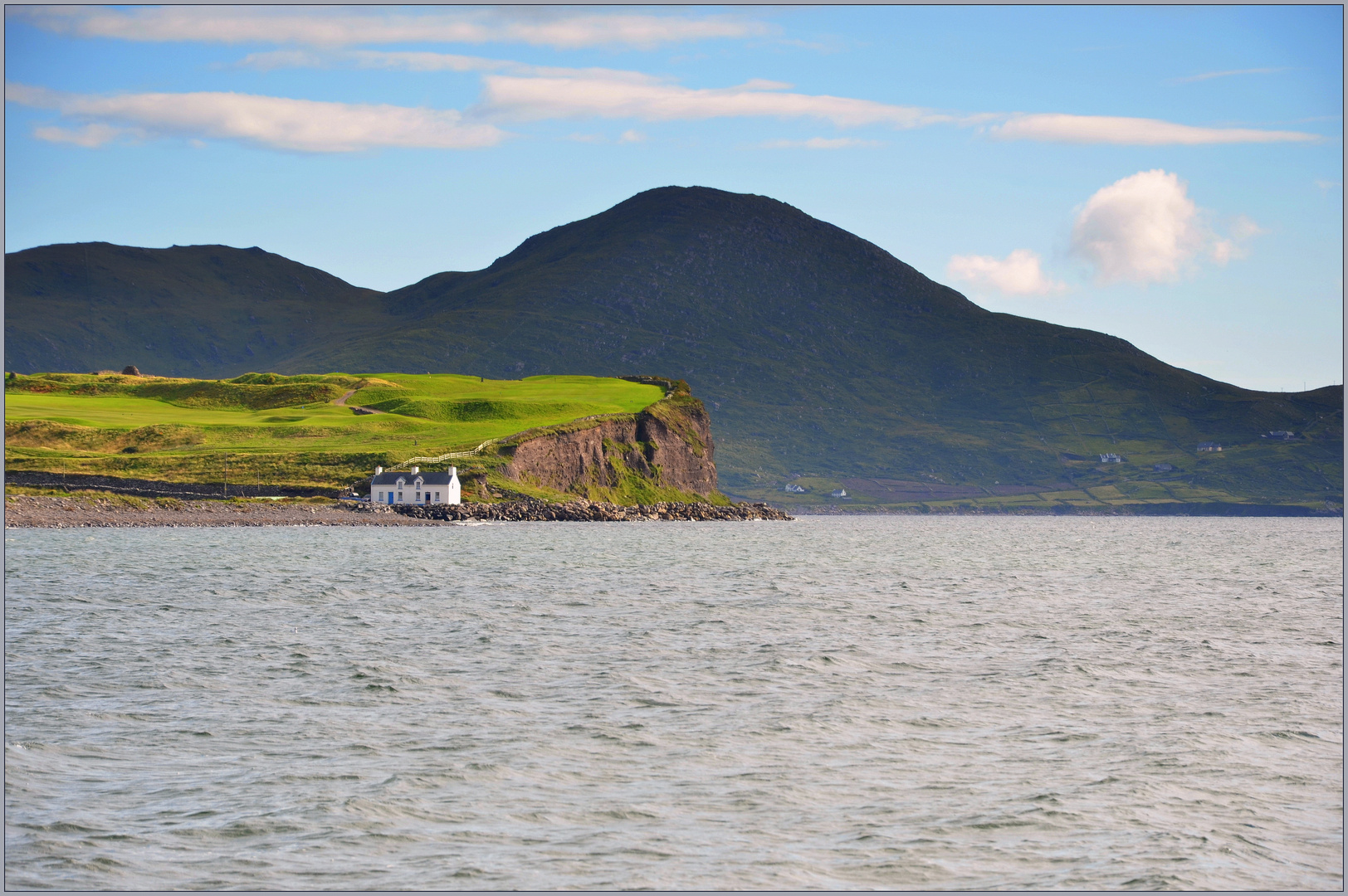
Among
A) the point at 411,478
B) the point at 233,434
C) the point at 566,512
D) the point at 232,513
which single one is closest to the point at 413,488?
the point at 411,478

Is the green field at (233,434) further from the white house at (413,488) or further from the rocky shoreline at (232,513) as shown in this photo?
the rocky shoreline at (232,513)

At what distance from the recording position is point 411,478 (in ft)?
456

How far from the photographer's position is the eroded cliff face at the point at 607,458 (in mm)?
168000

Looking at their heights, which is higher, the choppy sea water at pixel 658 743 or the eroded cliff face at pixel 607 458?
the eroded cliff face at pixel 607 458

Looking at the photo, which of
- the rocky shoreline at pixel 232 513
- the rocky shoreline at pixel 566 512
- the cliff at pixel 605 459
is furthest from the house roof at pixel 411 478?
the cliff at pixel 605 459

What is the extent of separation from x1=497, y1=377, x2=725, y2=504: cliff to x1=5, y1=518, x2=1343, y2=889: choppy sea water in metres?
115

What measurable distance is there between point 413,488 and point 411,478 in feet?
4.13

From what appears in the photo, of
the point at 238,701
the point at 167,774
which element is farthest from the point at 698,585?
the point at 167,774

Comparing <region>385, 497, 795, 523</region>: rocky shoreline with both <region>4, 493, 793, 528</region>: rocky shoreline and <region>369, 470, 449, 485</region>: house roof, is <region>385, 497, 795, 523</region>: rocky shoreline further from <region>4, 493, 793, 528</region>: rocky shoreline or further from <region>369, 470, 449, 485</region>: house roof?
<region>369, 470, 449, 485</region>: house roof

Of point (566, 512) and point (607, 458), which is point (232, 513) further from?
point (607, 458)

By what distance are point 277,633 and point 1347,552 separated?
29830 millimetres

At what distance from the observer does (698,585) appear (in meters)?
59.6

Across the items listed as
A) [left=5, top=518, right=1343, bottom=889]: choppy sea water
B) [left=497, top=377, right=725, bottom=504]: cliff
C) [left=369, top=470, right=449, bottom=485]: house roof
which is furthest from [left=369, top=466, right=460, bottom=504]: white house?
[left=5, top=518, right=1343, bottom=889]: choppy sea water

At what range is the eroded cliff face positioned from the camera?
168 meters
